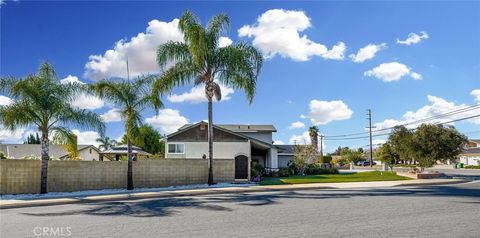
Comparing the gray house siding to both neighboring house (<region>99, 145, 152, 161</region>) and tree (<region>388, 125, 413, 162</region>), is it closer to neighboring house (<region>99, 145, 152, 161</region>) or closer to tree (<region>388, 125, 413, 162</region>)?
tree (<region>388, 125, 413, 162</region>)

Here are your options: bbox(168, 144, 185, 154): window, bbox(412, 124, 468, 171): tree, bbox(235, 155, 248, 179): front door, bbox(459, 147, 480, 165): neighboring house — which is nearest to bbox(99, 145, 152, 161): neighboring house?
bbox(168, 144, 185, 154): window

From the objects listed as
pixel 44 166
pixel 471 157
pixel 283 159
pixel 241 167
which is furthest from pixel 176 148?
pixel 471 157

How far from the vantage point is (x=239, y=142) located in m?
38.8

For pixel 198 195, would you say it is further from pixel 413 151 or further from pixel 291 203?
pixel 413 151

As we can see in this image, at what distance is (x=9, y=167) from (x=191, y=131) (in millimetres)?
19050

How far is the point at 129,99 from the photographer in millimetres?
25250

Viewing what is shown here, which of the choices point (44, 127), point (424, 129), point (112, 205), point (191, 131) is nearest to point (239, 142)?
point (191, 131)

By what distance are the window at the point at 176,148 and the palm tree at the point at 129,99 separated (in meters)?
13.8

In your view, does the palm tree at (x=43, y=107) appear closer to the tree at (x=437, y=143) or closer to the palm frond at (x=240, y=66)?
the palm frond at (x=240, y=66)
